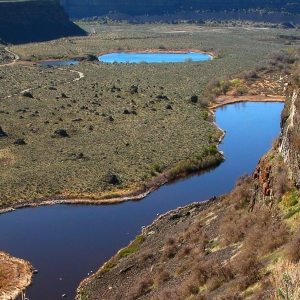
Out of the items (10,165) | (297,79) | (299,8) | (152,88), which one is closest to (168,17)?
(299,8)

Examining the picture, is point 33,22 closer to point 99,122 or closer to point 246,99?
point 246,99

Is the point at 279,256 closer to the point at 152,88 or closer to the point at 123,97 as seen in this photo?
the point at 123,97

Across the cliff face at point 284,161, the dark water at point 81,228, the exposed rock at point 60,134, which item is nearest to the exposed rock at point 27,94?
the exposed rock at point 60,134

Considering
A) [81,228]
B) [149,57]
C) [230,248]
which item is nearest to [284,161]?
[230,248]

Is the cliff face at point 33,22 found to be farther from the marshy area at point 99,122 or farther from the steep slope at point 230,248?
the steep slope at point 230,248

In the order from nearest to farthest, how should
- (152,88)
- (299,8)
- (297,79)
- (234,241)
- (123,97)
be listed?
→ (234,241)
(297,79)
(123,97)
(152,88)
(299,8)

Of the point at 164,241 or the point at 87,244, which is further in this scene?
the point at 87,244

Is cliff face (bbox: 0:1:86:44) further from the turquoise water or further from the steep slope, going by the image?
the steep slope
